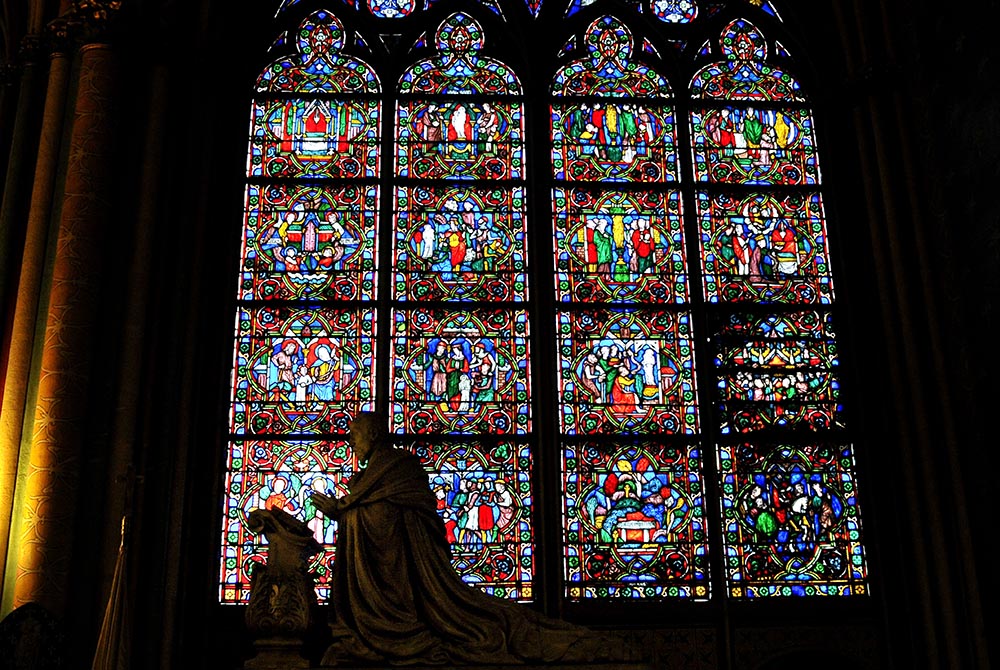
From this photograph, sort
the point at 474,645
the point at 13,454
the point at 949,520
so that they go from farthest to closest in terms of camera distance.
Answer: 1. the point at 949,520
2. the point at 13,454
3. the point at 474,645

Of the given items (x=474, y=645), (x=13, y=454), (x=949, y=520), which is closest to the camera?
(x=474, y=645)

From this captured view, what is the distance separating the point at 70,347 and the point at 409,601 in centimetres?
251

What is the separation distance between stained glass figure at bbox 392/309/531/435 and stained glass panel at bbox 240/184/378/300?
481 mm

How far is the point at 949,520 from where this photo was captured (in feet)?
28.1

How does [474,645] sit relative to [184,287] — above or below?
below

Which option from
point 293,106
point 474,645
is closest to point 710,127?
point 293,106

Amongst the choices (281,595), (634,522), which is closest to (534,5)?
(634,522)

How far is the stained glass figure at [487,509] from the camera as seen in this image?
869 cm

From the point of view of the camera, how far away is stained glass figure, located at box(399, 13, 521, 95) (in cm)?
1022

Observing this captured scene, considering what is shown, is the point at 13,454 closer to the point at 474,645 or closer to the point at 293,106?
the point at 474,645

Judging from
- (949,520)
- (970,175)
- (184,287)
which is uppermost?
(970,175)

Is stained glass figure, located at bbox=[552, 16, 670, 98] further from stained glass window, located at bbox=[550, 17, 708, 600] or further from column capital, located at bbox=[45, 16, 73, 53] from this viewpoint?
column capital, located at bbox=[45, 16, 73, 53]

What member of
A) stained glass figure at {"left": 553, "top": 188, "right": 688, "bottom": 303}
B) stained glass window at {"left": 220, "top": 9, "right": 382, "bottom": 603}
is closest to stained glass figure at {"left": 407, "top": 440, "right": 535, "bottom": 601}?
stained glass window at {"left": 220, "top": 9, "right": 382, "bottom": 603}

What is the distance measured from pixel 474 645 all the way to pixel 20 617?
2385 millimetres
